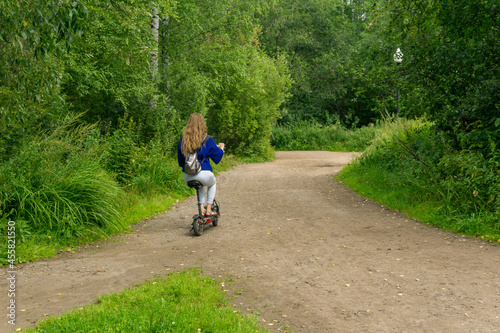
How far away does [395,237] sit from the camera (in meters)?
7.15

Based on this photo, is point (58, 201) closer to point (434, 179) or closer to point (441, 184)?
point (441, 184)

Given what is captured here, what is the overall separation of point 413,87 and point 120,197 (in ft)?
23.9

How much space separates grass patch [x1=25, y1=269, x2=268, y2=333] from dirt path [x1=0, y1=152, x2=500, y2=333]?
0.25 m

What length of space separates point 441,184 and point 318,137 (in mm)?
21040

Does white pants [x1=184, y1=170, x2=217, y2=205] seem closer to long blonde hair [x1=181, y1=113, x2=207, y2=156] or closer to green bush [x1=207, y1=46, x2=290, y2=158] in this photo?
long blonde hair [x1=181, y1=113, x2=207, y2=156]

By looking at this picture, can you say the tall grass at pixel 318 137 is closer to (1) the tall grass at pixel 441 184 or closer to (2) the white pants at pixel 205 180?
(1) the tall grass at pixel 441 184

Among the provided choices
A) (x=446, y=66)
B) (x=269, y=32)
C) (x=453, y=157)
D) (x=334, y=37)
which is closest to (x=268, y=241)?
(x=453, y=157)

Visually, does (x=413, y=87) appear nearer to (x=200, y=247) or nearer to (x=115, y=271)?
(x=200, y=247)

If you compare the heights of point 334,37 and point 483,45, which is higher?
point 334,37

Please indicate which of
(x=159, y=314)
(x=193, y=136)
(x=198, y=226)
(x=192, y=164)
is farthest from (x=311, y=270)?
(x=193, y=136)

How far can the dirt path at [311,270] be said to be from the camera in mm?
4152

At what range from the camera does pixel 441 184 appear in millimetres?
8492

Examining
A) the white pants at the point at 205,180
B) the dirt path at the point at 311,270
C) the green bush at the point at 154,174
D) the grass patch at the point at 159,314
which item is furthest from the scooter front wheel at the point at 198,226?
the green bush at the point at 154,174

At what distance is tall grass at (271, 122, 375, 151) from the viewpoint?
2819 centimetres
